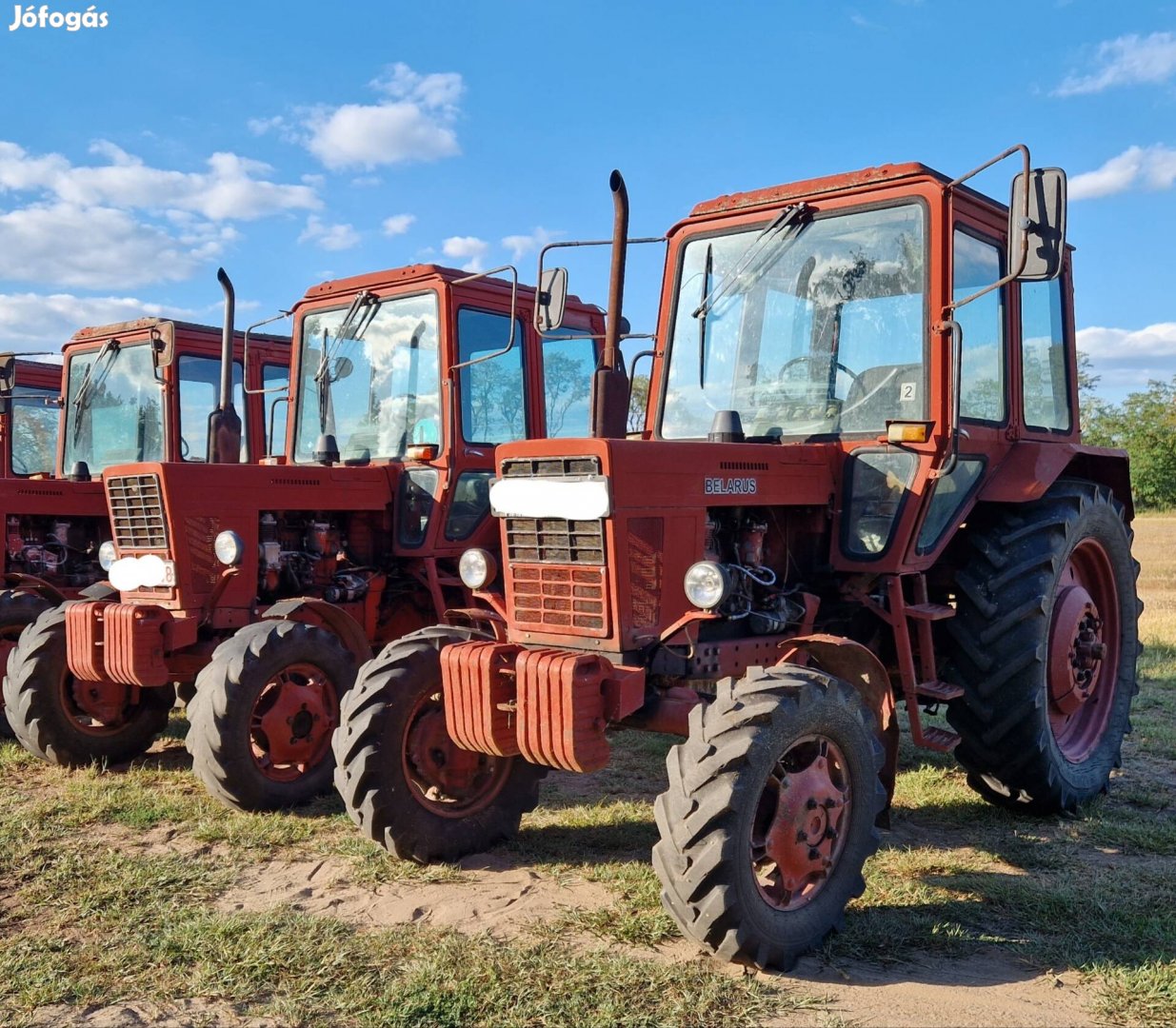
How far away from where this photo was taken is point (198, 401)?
820 cm

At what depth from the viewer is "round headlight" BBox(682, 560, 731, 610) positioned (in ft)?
12.4

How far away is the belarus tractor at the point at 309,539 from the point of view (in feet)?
17.4

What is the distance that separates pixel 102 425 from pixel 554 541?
548 cm

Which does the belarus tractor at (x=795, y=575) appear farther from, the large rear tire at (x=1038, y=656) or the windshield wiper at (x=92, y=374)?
the windshield wiper at (x=92, y=374)

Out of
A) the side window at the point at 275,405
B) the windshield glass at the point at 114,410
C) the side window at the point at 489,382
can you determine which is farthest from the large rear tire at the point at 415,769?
the windshield glass at the point at 114,410

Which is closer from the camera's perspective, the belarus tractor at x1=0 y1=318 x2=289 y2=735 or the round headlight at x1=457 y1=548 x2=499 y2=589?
the round headlight at x1=457 y1=548 x2=499 y2=589

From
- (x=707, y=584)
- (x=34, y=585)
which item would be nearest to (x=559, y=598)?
(x=707, y=584)

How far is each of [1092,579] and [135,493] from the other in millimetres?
4945

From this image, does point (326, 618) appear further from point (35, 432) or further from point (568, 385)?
point (35, 432)

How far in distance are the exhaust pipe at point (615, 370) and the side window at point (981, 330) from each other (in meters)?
1.44

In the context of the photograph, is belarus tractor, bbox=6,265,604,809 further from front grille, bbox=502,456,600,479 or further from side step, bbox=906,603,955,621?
side step, bbox=906,603,955,621

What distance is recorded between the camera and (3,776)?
6.01m

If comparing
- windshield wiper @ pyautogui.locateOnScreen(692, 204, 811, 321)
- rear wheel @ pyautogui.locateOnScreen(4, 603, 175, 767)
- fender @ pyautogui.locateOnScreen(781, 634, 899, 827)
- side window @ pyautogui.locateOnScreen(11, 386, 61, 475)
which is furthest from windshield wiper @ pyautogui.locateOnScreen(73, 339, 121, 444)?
fender @ pyautogui.locateOnScreen(781, 634, 899, 827)

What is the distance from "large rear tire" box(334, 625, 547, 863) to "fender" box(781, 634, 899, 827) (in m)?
1.32
